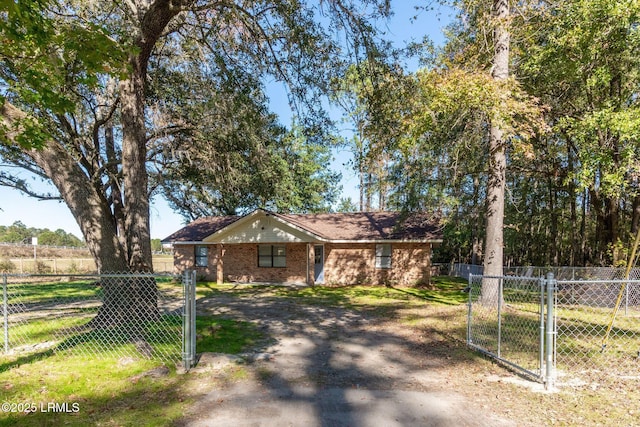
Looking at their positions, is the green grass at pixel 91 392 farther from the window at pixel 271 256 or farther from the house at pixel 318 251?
the window at pixel 271 256

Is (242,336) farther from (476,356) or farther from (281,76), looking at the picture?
(281,76)

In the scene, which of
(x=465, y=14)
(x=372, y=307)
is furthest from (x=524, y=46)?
(x=372, y=307)

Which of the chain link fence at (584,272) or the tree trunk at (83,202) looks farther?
the chain link fence at (584,272)

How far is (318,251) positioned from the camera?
20438 mm

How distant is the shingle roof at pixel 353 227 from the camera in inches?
756

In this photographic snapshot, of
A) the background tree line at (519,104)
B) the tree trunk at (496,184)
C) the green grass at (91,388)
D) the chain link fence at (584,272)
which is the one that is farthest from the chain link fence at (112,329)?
the chain link fence at (584,272)

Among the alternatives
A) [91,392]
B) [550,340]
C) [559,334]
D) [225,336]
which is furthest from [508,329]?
[91,392]

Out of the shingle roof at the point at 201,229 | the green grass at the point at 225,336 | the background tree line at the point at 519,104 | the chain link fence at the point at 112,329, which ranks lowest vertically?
the green grass at the point at 225,336

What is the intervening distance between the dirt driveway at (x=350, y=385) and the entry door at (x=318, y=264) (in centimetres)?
1115

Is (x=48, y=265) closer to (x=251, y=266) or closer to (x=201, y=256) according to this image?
→ (x=201, y=256)

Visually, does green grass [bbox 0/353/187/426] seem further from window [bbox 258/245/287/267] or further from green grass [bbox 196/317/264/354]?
window [bbox 258/245/287/267]

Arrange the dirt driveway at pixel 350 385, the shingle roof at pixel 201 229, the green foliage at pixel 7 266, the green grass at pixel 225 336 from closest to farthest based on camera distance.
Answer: the dirt driveway at pixel 350 385
the green grass at pixel 225 336
the shingle roof at pixel 201 229
the green foliage at pixel 7 266

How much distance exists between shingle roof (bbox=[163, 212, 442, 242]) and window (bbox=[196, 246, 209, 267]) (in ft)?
2.09

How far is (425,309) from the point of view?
38.1 ft
